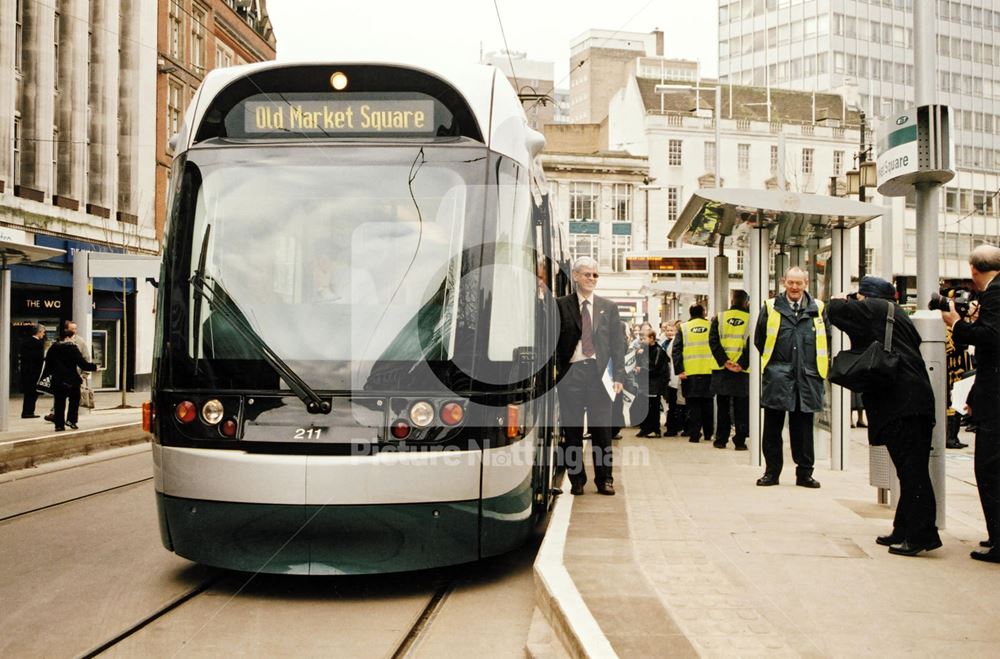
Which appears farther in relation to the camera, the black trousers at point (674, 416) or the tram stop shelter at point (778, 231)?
the black trousers at point (674, 416)

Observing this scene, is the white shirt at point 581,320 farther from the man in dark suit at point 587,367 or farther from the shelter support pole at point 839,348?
the shelter support pole at point 839,348

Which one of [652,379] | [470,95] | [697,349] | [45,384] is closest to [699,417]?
[697,349]

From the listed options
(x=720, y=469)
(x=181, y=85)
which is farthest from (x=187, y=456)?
(x=181, y=85)

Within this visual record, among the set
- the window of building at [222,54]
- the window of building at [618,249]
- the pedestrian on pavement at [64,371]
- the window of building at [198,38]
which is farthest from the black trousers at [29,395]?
the window of building at [618,249]

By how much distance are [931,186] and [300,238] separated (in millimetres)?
4474

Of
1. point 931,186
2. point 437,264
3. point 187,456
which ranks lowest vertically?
point 187,456

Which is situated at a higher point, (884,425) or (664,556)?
(884,425)

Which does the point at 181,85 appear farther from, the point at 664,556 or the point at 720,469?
the point at 664,556

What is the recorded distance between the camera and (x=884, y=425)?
655cm

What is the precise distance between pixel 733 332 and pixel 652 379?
3.27 metres

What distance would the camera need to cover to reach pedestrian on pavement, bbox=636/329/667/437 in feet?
49.6

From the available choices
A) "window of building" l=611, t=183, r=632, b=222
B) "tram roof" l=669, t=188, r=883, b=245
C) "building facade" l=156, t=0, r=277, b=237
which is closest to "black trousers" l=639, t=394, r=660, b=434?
"tram roof" l=669, t=188, r=883, b=245

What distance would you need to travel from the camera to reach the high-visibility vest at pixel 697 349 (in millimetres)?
13648

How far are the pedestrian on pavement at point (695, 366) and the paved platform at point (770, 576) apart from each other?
4.49m
